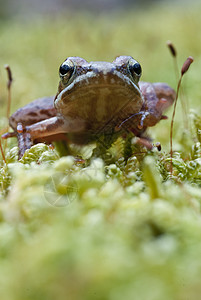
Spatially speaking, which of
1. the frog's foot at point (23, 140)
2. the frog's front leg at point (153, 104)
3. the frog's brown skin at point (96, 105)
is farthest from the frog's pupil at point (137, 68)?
the frog's foot at point (23, 140)

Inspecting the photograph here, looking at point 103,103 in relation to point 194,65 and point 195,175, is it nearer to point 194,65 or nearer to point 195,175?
point 195,175

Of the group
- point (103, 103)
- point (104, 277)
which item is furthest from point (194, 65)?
point (104, 277)

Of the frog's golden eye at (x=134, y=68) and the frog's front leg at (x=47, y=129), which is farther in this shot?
the frog's front leg at (x=47, y=129)

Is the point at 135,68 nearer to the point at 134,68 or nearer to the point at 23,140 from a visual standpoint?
the point at 134,68

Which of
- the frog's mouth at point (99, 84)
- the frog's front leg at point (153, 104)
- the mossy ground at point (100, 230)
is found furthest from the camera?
the frog's front leg at point (153, 104)

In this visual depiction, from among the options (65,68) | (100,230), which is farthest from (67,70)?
(100,230)

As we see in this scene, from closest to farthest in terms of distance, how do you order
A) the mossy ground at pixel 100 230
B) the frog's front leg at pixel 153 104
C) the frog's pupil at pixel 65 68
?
the mossy ground at pixel 100 230, the frog's pupil at pixel 65 68, the frog's front leg at pixel 153 104

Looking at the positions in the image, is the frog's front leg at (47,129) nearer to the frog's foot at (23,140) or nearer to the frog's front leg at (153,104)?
the frog's foot at (23,140)

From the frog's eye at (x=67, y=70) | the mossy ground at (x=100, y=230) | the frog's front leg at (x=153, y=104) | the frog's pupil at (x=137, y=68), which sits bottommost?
the mossy ground at (x=100, y=230)
